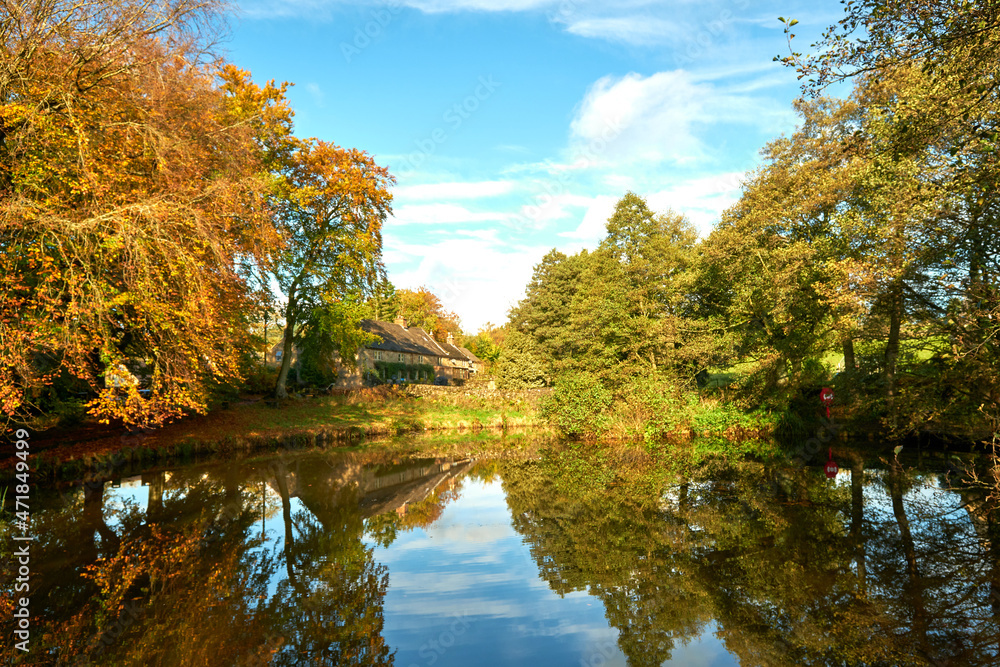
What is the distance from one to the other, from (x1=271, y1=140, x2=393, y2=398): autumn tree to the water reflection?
15323 mm

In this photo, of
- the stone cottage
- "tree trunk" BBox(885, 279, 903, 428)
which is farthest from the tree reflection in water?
the stone cottage

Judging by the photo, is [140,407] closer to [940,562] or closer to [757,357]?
[940,562]

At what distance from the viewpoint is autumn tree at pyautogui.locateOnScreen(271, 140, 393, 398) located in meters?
26.1

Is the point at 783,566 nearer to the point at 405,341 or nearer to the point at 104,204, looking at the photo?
the point at 104,204

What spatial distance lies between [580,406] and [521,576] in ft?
59.3

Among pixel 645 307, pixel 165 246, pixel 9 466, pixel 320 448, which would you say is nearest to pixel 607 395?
pixel 645 307

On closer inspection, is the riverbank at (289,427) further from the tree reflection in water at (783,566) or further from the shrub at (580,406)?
the tree reflection in water at (783,566)

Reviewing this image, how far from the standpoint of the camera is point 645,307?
28.3 meters

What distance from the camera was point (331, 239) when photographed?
26766 millimetres

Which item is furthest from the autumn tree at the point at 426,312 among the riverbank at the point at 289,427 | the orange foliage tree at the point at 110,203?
the orange foliage tree at the point at 110,203

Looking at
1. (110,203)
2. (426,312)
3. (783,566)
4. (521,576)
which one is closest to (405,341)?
(426,312)

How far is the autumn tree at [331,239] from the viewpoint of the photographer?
26.1 metres

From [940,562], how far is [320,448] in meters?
20.9

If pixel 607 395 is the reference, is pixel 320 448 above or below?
below
